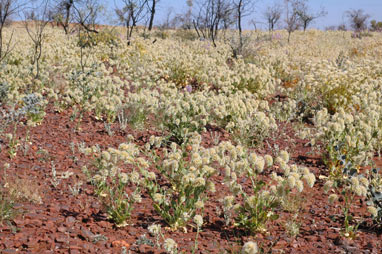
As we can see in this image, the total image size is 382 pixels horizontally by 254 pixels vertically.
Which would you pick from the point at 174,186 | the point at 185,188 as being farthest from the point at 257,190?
the point at 174,186

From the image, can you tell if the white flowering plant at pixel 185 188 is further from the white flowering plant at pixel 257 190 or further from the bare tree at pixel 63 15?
the bare tree at pixel 63 15

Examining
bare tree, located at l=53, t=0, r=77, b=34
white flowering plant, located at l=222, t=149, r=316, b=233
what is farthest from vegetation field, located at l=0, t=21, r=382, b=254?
bare tree, located at l=53, t=0, r=77, b=34

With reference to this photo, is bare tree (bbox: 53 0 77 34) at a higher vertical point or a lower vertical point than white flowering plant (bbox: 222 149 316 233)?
higher

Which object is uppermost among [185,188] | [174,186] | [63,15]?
[63,15]

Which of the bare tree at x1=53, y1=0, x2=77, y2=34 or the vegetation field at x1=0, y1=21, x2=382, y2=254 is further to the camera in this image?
the bare tree at x1=53, y1=0, x2=77, y2=34

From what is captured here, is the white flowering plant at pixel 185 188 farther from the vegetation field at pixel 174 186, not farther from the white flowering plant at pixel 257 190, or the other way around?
the white flowering plant at pixel 257 190

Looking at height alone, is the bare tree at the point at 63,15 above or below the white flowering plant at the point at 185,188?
above

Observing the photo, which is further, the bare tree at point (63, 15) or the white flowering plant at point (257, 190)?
the bare tree at point (63, 15)

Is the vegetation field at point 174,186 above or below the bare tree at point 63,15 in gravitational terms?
below

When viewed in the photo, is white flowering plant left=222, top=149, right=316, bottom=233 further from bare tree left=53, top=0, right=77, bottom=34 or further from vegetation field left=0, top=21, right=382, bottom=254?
bare tree left=53, top=0, right=77, bottom=34

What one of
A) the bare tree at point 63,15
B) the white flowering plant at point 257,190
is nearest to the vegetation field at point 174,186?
the white flowering plant at point 257,190

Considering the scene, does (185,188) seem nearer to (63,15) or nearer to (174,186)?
(174,186)

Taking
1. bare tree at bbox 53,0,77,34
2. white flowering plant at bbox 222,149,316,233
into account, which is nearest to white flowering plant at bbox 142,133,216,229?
white flowering plant at bbox 222,149,316,233

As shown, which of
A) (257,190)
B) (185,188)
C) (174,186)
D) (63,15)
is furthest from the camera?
(63,15)
